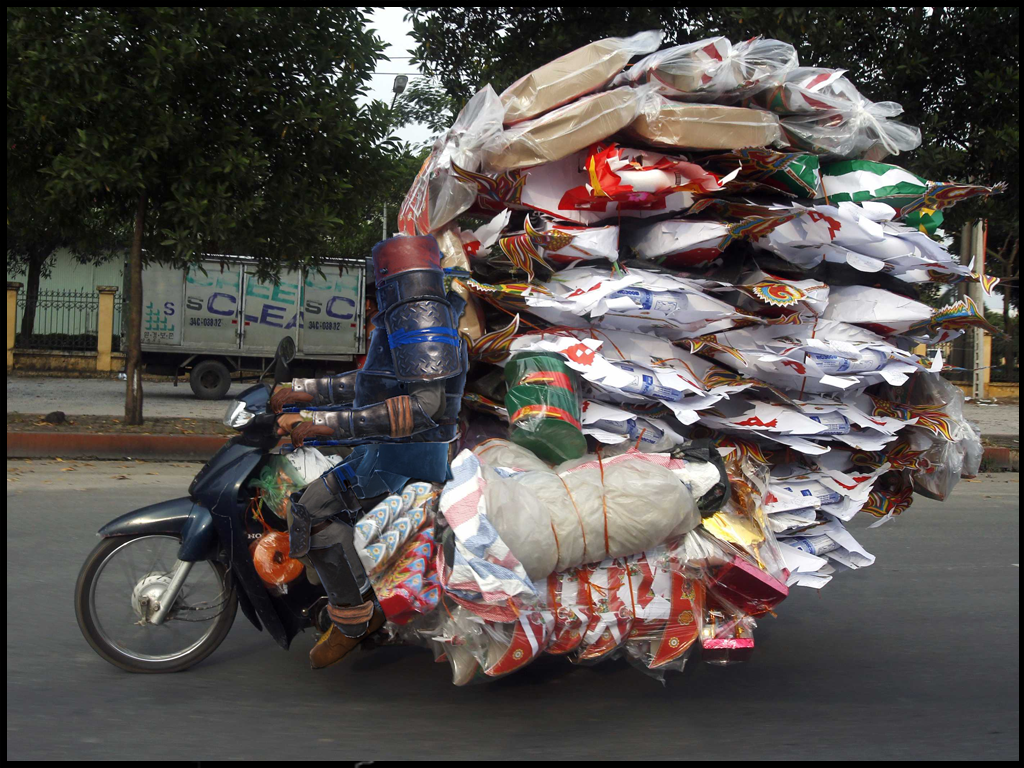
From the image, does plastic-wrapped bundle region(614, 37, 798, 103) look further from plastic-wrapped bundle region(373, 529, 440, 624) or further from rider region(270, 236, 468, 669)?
plastic-wrapped bundle region(373, 529, 440, 624)

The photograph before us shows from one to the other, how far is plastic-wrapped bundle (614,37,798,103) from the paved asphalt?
7.02 ft

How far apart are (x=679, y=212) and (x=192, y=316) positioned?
14.3 m

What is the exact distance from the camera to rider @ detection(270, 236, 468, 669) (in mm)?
2811

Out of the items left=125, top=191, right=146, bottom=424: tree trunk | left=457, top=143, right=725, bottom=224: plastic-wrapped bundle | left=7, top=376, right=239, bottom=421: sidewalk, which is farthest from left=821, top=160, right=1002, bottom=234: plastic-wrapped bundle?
left=7, top=376, right=239, bottom=421: sidewalk

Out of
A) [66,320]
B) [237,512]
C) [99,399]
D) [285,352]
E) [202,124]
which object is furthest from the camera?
[66,320]

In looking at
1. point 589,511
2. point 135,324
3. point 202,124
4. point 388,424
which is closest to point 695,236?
point 589,511

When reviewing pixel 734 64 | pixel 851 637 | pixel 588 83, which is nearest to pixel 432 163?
pixel 588 83

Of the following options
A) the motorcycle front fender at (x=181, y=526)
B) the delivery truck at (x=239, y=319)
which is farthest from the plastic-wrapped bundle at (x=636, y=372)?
the delivery truck at (x=239, y=319)

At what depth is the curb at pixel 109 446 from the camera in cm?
874

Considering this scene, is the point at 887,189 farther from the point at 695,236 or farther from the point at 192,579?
the point at 192,579

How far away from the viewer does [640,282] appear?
Answer: 3.26 m

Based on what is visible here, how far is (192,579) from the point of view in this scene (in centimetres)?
319

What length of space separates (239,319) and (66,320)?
6.98 meters

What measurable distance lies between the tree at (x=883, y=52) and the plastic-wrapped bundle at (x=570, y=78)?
5266mm
